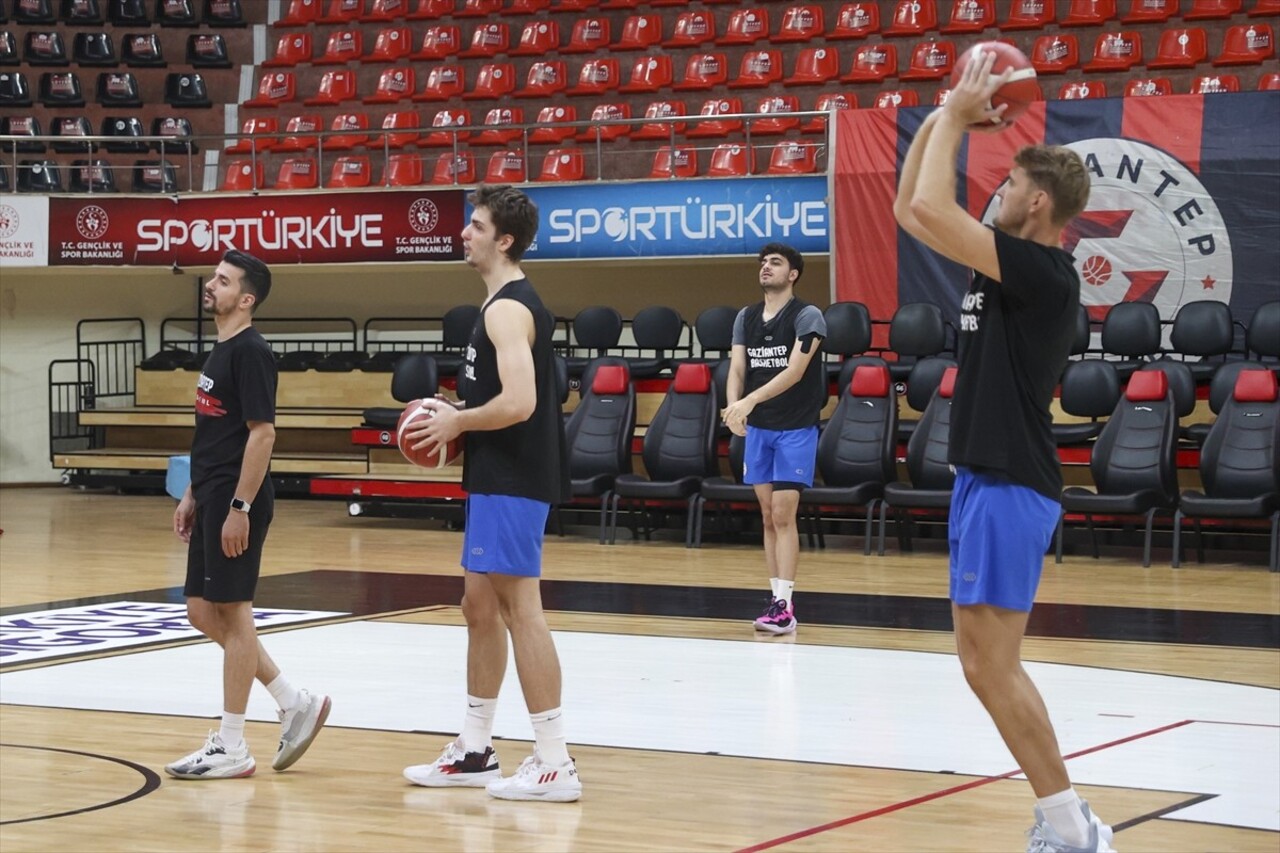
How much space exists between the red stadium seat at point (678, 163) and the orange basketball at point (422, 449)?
11151mm

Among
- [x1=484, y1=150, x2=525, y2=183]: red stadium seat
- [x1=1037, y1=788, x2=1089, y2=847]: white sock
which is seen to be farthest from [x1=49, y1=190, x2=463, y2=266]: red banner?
[x1=1037, y1=788, x2=1089, y2=847]: white sock

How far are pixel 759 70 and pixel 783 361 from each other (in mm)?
9673

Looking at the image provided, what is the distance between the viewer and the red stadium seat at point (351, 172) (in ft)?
60.2

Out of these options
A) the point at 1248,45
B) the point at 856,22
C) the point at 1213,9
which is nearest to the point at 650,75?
the point at 856,22

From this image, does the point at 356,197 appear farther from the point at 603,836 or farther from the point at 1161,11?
the point at 603,836

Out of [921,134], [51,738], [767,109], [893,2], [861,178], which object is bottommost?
[51,738]

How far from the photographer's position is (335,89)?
2005 centimetres

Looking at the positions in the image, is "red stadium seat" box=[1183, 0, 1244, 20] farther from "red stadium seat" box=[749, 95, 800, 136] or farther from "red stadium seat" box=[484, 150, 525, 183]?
"red stadium seat" box=[484, 150, 525, 183]

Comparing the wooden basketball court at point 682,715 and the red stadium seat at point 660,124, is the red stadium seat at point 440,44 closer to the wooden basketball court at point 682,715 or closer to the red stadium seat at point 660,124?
the red stadium seat at point 660,124

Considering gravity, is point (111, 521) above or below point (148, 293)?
below

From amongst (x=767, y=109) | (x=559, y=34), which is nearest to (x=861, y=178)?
(x=767, y=109)

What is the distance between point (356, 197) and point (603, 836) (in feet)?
42.3

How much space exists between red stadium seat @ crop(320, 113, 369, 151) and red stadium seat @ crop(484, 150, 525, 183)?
208 cm

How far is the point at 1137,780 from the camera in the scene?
5.62 metres
